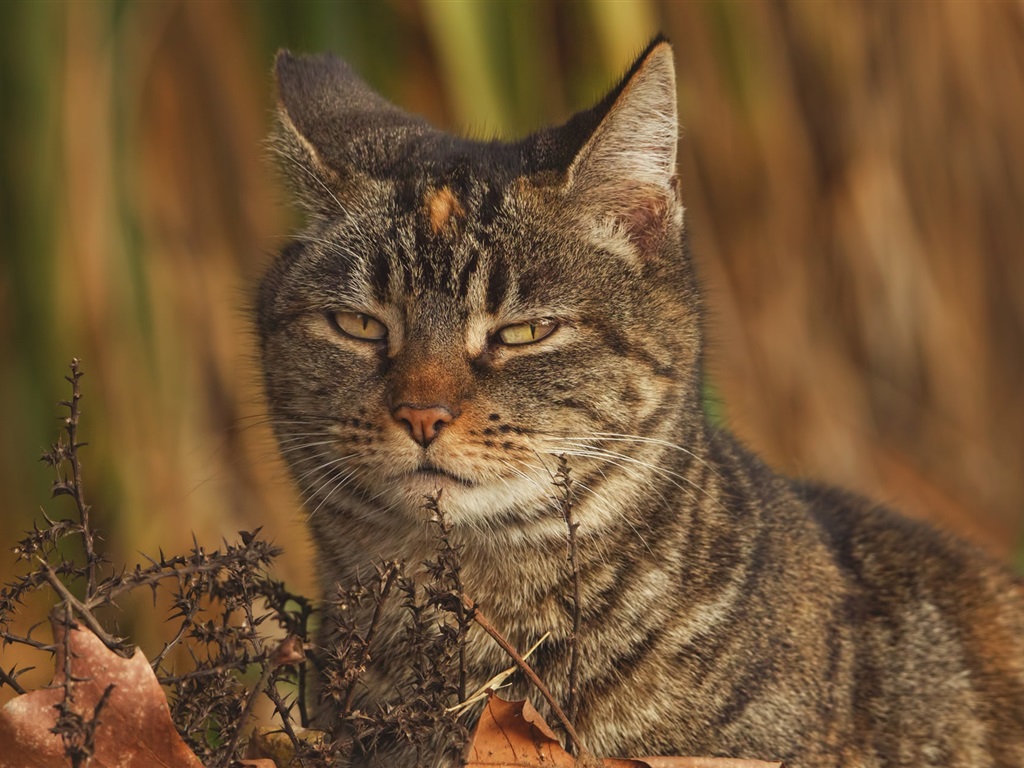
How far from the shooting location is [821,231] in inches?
A: 196

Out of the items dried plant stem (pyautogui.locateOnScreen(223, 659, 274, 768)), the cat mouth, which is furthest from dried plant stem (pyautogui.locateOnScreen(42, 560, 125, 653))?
the cat mouth

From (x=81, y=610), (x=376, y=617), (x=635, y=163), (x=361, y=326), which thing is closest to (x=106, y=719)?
(x=81, y=610)

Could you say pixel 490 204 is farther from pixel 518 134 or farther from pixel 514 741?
pixel 518 134

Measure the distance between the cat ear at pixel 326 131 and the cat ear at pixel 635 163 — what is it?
42cm

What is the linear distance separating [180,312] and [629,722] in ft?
8.28

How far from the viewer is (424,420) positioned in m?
2.04

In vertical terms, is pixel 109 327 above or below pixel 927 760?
above

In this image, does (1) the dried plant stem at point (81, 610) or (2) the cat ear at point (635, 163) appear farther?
(2) the cat ear at point (635, 163)

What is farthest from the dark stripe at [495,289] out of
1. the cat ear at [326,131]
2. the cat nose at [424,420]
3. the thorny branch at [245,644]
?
the thorny branch at [245,644]

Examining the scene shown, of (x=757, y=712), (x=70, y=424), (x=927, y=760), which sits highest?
(x=70, y=424)

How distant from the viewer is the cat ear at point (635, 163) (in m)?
2.18

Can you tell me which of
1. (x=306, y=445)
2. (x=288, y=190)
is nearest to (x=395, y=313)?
(x=306, y=445)

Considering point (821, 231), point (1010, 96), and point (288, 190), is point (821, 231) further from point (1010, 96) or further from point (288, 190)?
point (288, 190)

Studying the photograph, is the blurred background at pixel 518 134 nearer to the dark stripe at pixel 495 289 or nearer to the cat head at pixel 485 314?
the cat head at pixel 485 314
